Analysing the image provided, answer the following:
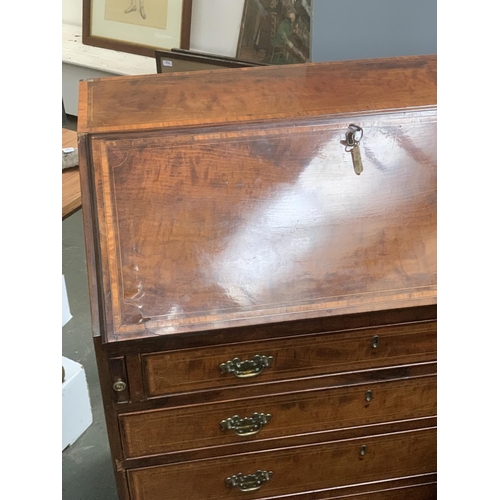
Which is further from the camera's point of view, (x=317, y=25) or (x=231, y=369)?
(x=317, y=25)

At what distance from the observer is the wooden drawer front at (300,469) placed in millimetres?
A: 1340

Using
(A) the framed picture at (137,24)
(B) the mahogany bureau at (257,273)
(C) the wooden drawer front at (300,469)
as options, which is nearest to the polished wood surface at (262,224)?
(B) the mahogany bureau at (257,273)

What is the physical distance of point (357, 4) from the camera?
1.59 metres

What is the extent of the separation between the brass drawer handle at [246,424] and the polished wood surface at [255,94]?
2.14ft

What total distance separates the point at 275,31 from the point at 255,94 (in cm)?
146

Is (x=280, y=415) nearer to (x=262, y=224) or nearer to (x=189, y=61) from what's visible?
(x=262, y=224)

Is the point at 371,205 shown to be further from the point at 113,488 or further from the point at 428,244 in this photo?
the point at 113,488

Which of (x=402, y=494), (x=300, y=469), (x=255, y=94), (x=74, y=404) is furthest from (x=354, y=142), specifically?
(x=74, y=404)

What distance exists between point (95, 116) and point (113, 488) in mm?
1155

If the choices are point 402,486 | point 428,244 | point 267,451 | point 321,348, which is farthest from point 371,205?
point 402,486

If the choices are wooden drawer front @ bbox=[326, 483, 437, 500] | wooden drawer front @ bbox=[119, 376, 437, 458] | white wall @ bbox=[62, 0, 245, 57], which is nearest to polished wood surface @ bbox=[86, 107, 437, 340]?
wooden drawer front @ bbox=[119, 376, 437, 458]

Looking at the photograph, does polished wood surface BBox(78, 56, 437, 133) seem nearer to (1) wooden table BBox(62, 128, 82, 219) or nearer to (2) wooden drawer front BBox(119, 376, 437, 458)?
(1) wooden table BBox(62, 128, 82, 219)

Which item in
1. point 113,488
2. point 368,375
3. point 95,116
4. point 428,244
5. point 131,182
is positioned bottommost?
point 113,488
